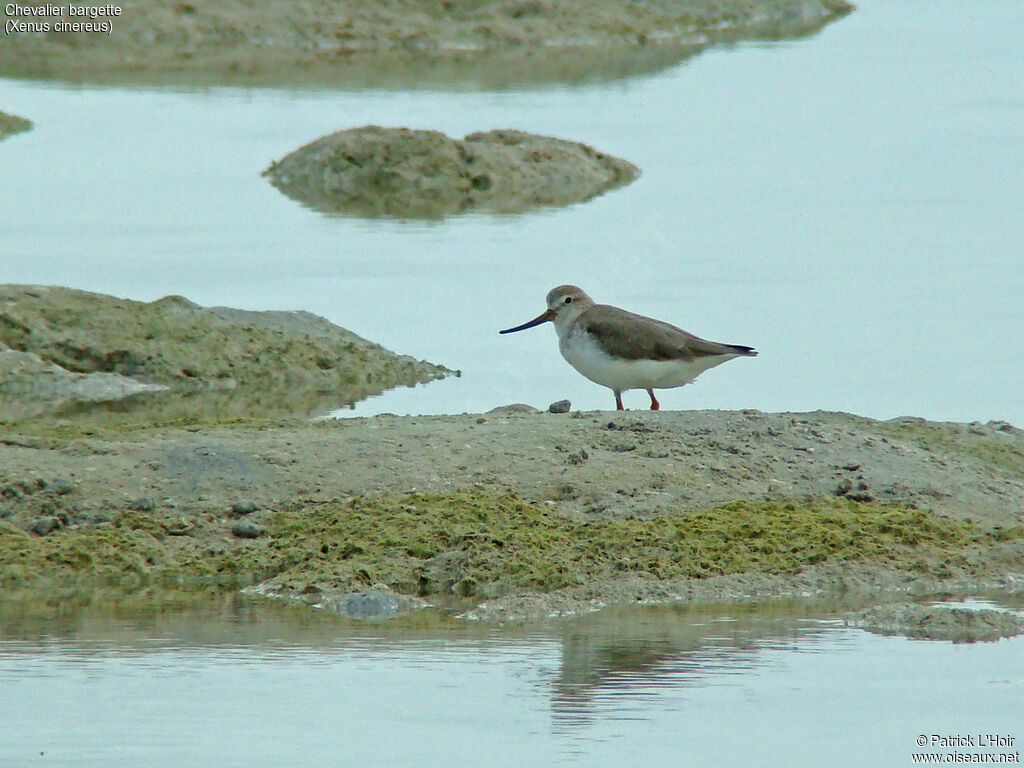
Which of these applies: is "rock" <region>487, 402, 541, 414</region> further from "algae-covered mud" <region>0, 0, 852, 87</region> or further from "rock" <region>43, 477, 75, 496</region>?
"algae-covered mud" <region>0, 0, 852, 87</region>

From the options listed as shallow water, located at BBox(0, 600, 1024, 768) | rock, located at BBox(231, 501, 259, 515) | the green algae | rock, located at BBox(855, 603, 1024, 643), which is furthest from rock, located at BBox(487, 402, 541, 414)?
rock, located at BBox(855, 603, 1024, 643)

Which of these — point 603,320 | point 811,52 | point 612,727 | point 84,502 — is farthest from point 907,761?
point 811,52

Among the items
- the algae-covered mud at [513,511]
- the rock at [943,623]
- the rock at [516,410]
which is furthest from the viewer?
the rock at [516,410]

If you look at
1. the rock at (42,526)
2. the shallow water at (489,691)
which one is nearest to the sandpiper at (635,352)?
the shallow water at (489,691)

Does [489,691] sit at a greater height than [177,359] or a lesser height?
greater

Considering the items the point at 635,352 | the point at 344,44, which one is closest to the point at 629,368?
the point at 635,352

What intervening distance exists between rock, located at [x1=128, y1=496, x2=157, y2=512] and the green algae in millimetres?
36

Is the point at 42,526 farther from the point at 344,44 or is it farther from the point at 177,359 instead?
the point at 344,44

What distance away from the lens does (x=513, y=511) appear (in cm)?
820

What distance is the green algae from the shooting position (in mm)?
7664

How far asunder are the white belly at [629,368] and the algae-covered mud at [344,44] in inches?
728

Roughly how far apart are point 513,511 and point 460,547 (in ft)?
1.45

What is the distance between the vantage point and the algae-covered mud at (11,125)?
2341cm

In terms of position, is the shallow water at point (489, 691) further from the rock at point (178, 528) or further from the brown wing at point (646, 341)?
the brown wing at point (646, 341)
